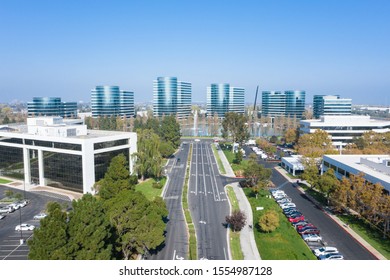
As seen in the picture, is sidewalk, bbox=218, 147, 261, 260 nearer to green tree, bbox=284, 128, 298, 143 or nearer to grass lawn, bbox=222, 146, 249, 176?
grass lawn, bbox=222, 146, 249, 176

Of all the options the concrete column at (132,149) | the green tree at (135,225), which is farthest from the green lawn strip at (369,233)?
the concrete column at (132,149)

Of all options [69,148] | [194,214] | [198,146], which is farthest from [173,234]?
[198,146]

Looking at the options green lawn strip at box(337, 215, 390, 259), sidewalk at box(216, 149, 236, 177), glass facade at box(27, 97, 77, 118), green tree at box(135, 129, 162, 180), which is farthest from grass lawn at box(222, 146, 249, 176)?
glass facade at box(27, 97, 77, 118)

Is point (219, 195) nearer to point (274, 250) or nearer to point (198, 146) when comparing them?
point (274, 250)

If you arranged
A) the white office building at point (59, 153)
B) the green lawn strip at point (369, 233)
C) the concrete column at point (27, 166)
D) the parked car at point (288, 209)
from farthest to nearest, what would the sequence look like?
the concrete column at point (27, 166), the white office building at point (59, 153), the parked car at point (288, 209), the green lawn strip at point (369, 233)

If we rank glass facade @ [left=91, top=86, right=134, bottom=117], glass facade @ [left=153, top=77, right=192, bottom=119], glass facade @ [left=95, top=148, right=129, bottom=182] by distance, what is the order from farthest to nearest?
1. glass facade @ [left=153, top=77, right=192, bottom=119]
2. glass facade @ [left=91, top=86, right=134, bottom=117]
3. glass facade @ [left=95, top=148, right=129, bottom=182]

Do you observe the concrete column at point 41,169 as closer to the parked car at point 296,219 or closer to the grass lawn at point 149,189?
the grass lawn at point 149,189

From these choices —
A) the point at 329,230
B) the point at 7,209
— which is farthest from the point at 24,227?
the point at 329,230
